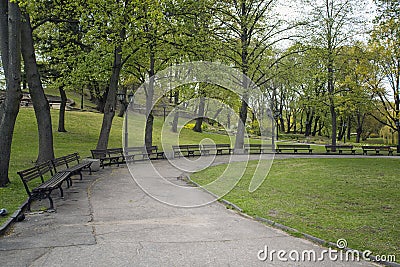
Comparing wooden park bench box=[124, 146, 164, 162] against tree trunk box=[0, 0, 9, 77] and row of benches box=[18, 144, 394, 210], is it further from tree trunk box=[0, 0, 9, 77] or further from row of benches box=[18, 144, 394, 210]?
tree trunk box=[0, 0, 9, 77]

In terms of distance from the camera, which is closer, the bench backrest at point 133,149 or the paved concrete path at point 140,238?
the paved concrete path at point 140,238

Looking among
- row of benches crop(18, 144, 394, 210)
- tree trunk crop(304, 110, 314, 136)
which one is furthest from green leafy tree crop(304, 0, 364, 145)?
tree trunk crop(304, 110, 314, 136)

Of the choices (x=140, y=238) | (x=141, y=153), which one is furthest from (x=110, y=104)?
(x=140, y=238)

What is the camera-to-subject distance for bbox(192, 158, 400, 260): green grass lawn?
6672 mm

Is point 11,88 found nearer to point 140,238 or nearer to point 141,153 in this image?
point 140,238

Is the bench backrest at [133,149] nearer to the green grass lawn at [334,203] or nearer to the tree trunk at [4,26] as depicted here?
the green grass lawn at [334,203]

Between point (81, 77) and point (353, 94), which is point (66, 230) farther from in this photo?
point (353, 94)

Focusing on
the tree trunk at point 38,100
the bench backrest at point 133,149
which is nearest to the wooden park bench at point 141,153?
the bench backrest at point 133,149

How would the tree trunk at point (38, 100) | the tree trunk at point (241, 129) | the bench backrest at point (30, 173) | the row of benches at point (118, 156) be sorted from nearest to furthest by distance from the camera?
the bench backrest at point (30, 173)
the tree trunk at point (38, 100)
the row of benches at point (118, 156)
the tree trunk at point (241, 129)

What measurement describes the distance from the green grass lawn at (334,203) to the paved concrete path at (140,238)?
69cm

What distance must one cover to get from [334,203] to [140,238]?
543cm

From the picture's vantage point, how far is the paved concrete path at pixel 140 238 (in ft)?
17.5

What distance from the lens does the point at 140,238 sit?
252 inches

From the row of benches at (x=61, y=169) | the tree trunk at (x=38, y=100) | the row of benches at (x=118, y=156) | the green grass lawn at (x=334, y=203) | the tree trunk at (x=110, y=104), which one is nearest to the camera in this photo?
Answer: the green grass lawn at (x=334, y=203)
